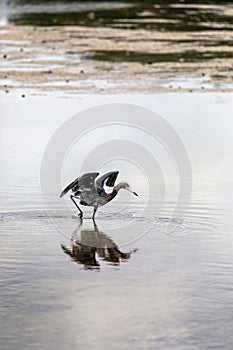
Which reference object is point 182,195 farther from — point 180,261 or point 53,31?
point 53,31

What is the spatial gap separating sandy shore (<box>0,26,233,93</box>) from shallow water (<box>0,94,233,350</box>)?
7.07 metres

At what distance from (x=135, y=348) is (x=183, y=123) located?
1026 cm

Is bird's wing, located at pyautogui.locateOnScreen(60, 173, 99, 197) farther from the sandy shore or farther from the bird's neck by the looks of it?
the sandy shore

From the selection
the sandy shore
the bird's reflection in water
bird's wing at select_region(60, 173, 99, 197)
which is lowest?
the sandy shore

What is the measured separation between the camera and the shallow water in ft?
24.8

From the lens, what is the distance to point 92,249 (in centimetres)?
1012

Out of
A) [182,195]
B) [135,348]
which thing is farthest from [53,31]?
[135,348]

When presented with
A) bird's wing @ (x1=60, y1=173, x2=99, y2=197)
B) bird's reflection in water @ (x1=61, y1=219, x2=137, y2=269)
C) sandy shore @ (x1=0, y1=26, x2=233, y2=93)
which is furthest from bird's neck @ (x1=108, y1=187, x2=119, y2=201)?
sandy shore @ (x1=0, y1=26, x2=233, y2=93)

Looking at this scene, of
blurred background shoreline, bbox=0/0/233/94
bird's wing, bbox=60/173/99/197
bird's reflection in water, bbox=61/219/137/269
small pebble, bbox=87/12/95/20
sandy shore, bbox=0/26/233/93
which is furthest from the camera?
small pebble, bbox=87/12/95/20

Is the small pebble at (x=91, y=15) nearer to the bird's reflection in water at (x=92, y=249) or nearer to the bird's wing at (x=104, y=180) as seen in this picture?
the bird's wing at (x=104, y=180)

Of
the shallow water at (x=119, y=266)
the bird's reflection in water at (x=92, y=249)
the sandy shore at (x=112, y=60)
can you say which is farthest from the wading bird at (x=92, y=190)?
the sandy shore at (x=112, y=60)

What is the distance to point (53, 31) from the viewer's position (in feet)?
104

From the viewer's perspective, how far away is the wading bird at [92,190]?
36.4ft

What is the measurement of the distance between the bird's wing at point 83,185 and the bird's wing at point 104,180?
0.18 feet
